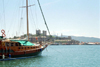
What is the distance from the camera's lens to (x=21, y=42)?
3716 cm

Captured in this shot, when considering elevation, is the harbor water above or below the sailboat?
below

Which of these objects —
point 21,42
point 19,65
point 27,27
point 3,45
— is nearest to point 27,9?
point 27,27

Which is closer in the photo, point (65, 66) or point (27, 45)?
point (65, 66)

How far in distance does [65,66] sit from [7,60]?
1151 centimetres

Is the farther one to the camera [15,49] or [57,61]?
[15,49]

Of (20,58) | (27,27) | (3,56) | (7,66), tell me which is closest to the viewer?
(7,66)

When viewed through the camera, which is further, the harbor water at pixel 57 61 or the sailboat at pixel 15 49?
the sailboat at pixel 15 49

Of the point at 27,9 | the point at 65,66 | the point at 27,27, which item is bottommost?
the point at 65,66

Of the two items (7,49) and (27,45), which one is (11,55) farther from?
(27,45)

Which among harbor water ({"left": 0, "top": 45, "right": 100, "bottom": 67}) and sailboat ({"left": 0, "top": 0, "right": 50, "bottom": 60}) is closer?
harbor water ({"left": 0, "top": 45, "right": 100, "bottom": 67})

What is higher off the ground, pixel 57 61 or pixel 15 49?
pixel 15 49

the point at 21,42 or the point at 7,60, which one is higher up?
the point at 21,42

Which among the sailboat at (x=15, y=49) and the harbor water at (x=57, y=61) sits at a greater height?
the sailboat at (x=15, y=49)

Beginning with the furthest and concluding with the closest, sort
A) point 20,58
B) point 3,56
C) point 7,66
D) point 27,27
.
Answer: point 27,27 → point 20,58 → point 3,56 → point 7,66
